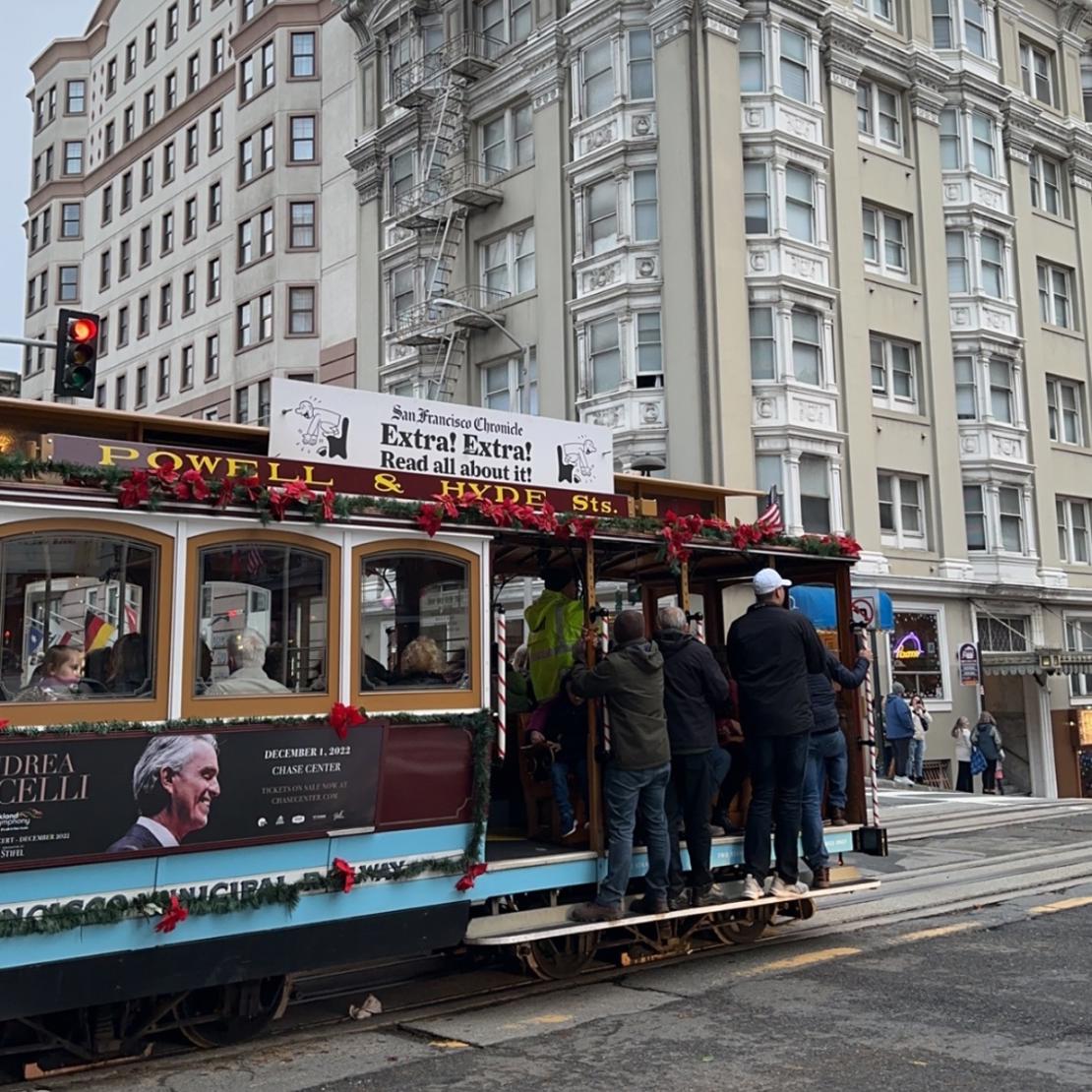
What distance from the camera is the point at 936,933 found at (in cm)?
914

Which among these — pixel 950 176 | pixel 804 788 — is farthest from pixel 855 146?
pixel 804 788

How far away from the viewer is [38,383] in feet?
158

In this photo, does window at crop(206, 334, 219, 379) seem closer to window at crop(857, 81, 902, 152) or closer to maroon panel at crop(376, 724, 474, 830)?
window at crop(857, 81, 902, 152)

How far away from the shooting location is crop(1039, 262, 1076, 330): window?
32.9 meters

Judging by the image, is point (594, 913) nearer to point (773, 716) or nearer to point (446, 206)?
point (773, 716)

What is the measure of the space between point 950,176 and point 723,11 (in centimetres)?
803

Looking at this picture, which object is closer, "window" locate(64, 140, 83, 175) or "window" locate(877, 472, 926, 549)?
"window" locate(877, 472, 926, 549)

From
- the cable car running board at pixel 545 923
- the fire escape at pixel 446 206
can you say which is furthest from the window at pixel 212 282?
the cable car running board at pixel 545 923

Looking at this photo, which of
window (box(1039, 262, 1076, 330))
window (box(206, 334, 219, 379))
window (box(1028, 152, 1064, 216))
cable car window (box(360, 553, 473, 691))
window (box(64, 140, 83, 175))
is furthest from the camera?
window (box(64, 140, 83, 175))

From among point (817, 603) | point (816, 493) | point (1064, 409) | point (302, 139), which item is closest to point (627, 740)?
point (817, 603)

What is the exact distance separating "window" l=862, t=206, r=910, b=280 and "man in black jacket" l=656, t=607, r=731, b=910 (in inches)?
883

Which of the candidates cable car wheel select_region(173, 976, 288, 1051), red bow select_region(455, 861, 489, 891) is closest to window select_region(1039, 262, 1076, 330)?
red bow select_region(455, 861, 489, 891)

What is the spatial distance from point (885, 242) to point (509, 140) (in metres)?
9.00

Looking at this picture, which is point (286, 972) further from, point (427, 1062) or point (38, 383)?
point (38, 383)
